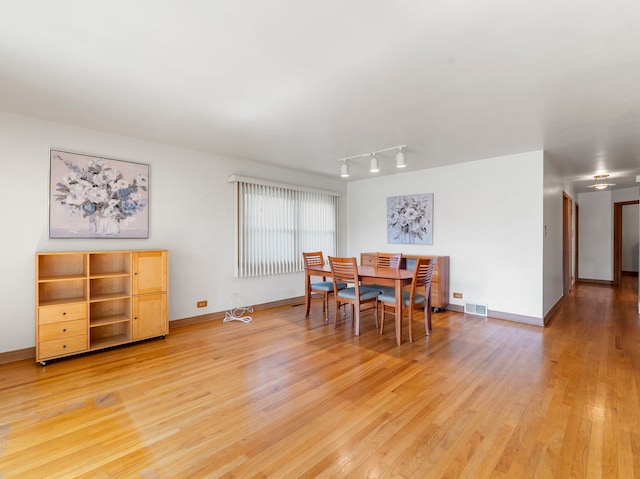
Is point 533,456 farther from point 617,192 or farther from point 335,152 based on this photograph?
point 617,192

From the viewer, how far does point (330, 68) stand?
218cm

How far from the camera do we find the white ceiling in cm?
166

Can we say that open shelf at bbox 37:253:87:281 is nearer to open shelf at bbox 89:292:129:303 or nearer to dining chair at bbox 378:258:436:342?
open shelf at bbox 89:292:129:303

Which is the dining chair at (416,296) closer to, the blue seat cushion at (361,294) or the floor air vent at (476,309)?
the blue seat cushion at (361,294)

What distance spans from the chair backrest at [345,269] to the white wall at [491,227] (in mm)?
2155

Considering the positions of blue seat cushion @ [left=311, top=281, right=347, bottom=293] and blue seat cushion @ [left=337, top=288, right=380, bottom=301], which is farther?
blue seat cushion @ [left=311, top=281, right=347, bottom=293]

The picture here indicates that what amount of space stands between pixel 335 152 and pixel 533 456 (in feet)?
12.2

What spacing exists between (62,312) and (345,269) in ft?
9.72

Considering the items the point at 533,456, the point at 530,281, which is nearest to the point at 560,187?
the point at 530,281

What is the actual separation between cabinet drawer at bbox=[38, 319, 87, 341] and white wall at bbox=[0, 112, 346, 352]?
383 mm

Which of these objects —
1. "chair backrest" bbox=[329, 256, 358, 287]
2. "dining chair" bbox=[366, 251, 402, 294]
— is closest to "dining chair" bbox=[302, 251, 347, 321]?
"chair backrest" bbox=[329, 256, 358, 287]

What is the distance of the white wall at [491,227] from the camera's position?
13.9ft

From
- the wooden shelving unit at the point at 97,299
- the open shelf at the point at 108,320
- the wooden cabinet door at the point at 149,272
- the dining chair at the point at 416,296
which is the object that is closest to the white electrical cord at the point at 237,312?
the wooden shelving unit at the point at 97,299

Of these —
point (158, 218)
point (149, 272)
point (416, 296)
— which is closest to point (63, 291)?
point (149, 272)
